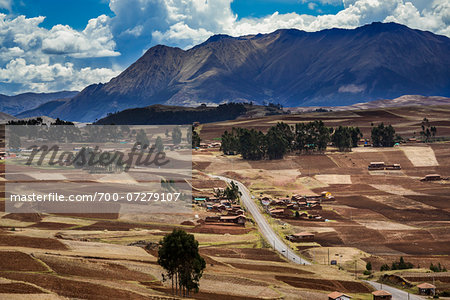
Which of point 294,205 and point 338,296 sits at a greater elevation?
point 294,205

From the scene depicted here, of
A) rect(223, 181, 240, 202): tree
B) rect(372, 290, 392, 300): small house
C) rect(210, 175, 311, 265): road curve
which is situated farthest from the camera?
rect(223, 181, 240, 202): tree

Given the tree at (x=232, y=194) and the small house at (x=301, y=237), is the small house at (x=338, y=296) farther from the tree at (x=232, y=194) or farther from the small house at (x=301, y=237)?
the tree at (x=232, y=194)

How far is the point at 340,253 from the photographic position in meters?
117

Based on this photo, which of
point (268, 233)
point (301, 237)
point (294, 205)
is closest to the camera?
point (301, 237)

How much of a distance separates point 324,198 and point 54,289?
132m

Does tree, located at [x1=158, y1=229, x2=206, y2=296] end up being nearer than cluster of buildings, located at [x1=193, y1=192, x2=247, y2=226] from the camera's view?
Yes

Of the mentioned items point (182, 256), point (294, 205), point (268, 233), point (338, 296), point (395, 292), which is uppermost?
point (182, 256)

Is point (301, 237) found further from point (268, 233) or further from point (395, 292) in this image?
point (395, 292)

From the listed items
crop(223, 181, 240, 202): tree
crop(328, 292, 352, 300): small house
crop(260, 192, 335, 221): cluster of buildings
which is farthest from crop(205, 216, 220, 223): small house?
crop(328, 292, 352, 300): small house

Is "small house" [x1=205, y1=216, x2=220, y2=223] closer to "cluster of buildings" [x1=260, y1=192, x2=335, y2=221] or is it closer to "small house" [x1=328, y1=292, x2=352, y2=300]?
"cluster of buildings" [x1=260, y1=192, x2=335, y2=221]

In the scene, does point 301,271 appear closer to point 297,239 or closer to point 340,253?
point 340,253

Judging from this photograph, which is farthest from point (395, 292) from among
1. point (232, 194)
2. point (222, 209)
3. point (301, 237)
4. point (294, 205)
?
point (232, 194)

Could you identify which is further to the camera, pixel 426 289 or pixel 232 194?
pixel 232 194

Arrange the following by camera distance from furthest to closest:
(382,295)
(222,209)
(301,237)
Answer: (222,209) < (301,237) < (382,295)
